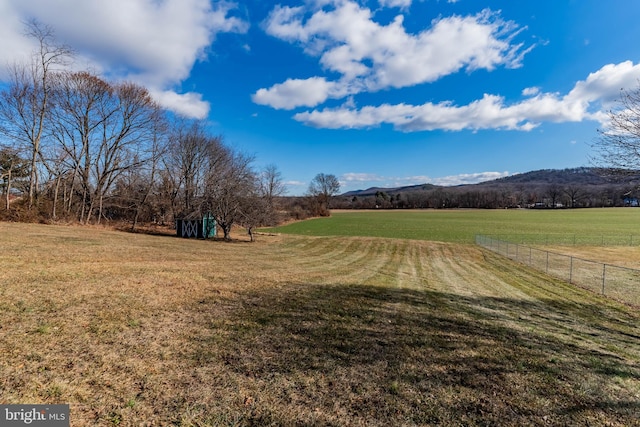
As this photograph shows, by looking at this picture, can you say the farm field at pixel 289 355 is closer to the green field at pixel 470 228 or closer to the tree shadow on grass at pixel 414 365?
the tree shadow on grass at pixel 414 365

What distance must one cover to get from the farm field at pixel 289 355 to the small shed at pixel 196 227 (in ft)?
67.6

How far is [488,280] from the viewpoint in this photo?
14.9 m

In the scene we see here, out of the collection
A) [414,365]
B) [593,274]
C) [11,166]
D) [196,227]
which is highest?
[11,166]

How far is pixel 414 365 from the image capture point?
4742mm

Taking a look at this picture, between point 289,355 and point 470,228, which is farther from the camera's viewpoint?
point 470,228

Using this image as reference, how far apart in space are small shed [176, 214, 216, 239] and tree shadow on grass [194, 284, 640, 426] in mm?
24133

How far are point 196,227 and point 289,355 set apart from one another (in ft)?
92.1

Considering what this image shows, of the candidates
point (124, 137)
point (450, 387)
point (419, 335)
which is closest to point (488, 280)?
point (419, 335)

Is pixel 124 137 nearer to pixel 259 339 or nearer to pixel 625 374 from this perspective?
pixel 259 339

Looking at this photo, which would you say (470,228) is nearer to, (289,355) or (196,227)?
(196,227)

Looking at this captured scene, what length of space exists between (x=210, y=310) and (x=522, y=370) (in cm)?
612

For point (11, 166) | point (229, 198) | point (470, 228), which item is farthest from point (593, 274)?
point (11, 166)

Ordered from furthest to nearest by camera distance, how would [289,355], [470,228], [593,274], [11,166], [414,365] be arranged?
1. [470,228]
2. [11,166]
3. [593,274]
4. [289,355]
5. [414,365]

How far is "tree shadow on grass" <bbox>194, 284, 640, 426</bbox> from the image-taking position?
3.64 meters
